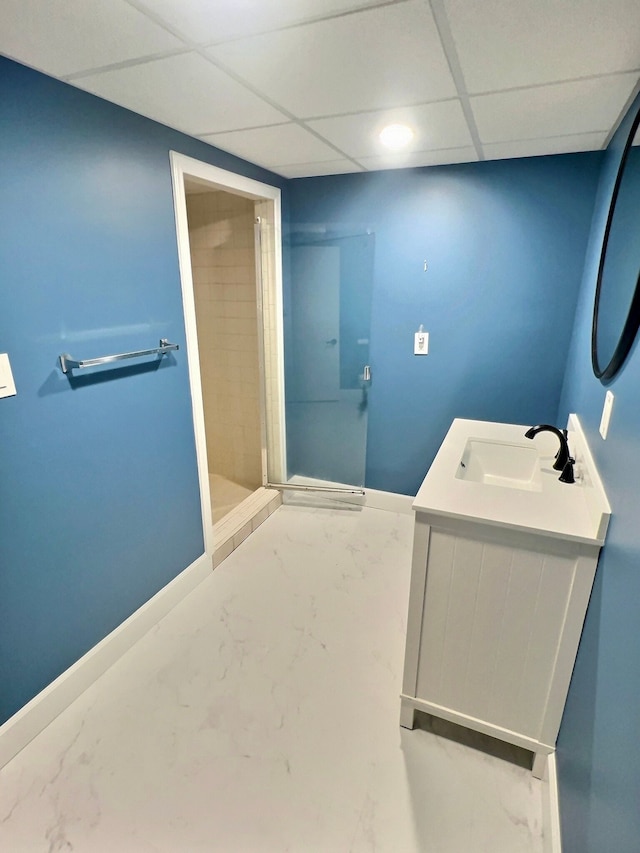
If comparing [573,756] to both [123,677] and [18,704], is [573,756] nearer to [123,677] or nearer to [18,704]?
[123,677]

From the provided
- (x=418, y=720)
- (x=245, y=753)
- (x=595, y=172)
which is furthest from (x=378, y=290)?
(x=245, y=753)

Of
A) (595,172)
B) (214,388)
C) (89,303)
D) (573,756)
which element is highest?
(595,172)

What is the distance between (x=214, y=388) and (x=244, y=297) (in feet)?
2.58

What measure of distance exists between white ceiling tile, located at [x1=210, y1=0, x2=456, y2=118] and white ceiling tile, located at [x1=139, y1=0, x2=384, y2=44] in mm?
39

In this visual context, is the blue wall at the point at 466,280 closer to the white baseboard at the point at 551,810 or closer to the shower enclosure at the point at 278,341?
the shower enclosure at the point at 278,341

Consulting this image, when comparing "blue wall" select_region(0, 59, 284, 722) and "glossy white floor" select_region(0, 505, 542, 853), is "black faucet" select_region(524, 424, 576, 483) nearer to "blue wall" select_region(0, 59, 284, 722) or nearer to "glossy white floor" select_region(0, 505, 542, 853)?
"glossy white floor" select_region(0, 505, 542, 853)

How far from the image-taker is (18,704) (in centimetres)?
154

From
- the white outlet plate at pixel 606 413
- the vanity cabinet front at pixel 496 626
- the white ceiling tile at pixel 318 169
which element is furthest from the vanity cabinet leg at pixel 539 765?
the white ceiling tile at pixel 318 169

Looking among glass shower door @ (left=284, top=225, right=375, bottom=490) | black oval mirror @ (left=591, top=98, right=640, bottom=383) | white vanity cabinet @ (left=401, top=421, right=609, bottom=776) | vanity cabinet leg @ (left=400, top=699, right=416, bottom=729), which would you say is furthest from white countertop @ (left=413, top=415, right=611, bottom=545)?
glass shower door @ (left=284, top=225, right=375, bottom=490)

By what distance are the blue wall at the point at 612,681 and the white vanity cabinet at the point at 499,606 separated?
0.21 ft

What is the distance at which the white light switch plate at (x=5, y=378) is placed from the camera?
135 cm

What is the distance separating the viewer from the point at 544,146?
2.02 m

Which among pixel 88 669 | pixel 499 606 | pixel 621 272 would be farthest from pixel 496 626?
pixel 88 669

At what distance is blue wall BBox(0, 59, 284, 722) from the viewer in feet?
4.55
